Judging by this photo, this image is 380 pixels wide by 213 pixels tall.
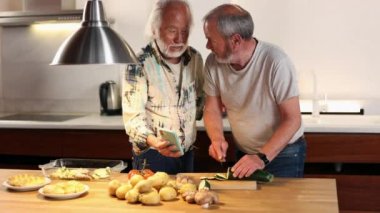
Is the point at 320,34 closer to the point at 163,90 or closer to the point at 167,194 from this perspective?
the point at 163,90

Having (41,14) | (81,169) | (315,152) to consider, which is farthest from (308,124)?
(41,14)

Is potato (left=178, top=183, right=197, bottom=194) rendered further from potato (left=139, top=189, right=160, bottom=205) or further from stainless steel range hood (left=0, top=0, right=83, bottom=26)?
stainless steel range hood (left=0, top=0, right=83, bottom=26)

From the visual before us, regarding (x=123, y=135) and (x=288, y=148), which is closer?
(x=288, y=148)

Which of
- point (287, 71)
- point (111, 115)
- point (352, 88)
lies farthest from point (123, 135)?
point (352, 88)

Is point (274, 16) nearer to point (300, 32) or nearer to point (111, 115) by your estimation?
point (300, 32)

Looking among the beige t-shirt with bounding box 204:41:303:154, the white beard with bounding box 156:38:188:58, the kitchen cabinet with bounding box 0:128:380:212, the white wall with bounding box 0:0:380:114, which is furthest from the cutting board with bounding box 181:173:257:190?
the white wall with bounding box 0:0:380:114

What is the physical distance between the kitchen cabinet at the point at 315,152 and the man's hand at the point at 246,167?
88 cm

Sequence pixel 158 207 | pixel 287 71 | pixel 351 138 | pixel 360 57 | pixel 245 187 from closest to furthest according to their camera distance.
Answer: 1. pixel 158 207
2. pixel 245 187
3. pixel 287 71
4. pixel 351 138
5. pixel 360 57

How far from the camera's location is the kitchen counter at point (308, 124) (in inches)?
107

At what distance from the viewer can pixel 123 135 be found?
2.97 meters

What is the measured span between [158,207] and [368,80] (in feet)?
6.78

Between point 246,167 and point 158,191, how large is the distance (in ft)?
1.16

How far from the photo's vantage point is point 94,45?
164 centimetres

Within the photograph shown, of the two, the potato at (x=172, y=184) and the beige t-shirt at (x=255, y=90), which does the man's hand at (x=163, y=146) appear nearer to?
the potato at (x=172, y=184)
